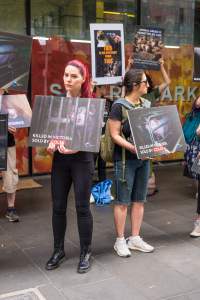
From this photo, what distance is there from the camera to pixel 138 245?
4742mm

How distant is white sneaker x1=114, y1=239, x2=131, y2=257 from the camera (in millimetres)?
4594

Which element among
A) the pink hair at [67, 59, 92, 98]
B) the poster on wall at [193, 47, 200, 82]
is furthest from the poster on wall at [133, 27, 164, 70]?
the pink hair at [67, 59, 92, 98]

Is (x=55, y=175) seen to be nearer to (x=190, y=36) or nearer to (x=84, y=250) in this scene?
(x=84, y=250)

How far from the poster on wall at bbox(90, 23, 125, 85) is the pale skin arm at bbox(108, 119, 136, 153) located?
5.42 feet

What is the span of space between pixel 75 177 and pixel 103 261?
90 centimetres

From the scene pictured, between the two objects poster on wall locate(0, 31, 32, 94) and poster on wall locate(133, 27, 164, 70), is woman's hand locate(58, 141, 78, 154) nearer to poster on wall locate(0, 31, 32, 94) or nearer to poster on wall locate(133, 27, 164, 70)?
poster on wall locate(0, 31, 32, 94)

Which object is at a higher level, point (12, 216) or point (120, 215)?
point (120, 215)

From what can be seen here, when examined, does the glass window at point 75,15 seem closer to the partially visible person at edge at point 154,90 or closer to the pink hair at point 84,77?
the partially visible person at edge at point 154,90

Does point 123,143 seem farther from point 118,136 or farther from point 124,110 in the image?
point 124,110

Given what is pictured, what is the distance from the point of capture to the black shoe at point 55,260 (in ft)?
14.0

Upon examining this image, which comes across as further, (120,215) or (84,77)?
(120,215)

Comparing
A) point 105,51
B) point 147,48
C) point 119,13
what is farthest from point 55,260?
point 119,13

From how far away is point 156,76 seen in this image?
8.40 meters

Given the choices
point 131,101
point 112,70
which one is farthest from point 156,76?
point 131,101
